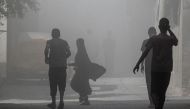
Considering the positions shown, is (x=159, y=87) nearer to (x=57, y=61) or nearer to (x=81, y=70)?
(x=57, y=61)

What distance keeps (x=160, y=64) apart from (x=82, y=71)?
6.68m

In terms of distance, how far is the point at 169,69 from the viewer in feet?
36.2

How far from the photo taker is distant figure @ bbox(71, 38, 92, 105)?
17375mm

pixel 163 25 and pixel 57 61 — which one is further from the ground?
pixel 163 25

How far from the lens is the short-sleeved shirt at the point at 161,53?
11.0 metres

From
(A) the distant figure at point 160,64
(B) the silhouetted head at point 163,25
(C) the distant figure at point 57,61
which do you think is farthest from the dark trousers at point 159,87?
(C) the distant figure at point 57,61

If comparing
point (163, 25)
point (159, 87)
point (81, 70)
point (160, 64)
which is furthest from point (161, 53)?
point (81, 70)

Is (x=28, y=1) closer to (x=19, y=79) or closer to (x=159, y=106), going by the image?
(x=19, y=79)

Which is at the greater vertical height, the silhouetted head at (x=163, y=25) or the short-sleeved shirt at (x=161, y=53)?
the silhouetted head at (x=163, y=25)

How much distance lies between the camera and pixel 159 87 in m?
10.9

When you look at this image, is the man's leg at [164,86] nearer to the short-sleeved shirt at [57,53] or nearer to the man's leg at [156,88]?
the man's leg at [156,88]

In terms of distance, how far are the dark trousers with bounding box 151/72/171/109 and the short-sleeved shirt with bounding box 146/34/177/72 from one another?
10cm

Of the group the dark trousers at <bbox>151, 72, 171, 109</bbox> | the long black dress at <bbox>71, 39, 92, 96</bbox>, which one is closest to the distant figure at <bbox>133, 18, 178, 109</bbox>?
the dark trousers at <bbox>151, 72, 171, 109</bbox>

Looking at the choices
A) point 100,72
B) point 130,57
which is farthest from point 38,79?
point 130,57
